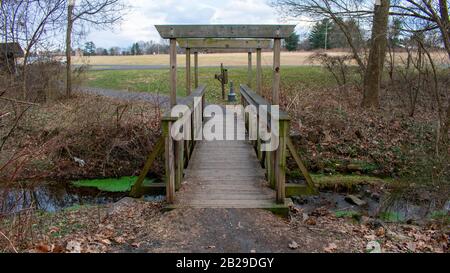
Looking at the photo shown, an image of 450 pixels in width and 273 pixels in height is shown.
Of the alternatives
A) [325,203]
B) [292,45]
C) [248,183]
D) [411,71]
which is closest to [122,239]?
[248,183]

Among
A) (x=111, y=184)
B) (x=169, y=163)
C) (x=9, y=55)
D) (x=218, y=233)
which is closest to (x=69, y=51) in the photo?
(x=9, y=55)

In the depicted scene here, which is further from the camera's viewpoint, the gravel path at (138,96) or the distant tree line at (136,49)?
the distant tree line at (136,49)

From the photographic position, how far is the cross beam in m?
9.88

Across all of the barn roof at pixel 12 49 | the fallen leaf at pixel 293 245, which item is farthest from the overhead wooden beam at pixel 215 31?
the barn roof at pixel 12 49

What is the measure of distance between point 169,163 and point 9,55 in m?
12.0

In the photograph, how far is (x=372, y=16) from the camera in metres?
15.3

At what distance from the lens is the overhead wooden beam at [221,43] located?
32.4 ft

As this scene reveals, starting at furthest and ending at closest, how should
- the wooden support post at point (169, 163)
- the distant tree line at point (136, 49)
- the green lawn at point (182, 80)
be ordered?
the distant tree line at point (136, 49), the green lawn at point (182, 80), the wooden support post at point (169, 163)

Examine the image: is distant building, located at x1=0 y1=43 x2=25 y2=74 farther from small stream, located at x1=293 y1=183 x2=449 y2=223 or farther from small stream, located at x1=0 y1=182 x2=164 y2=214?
small stream, located at x1=293 y1=183 x2=449 y2=223

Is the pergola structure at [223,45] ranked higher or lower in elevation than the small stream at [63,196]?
higher

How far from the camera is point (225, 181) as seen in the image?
704 centimetres

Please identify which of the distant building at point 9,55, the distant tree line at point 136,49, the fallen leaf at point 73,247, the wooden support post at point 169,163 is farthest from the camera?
the distant tree line at point 136,49

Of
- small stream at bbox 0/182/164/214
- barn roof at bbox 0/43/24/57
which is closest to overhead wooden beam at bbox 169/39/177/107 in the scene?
small stream at bbox 0/182/164/214

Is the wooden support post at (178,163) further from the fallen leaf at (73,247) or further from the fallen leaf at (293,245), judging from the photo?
the fallen leaf at (293,245)
